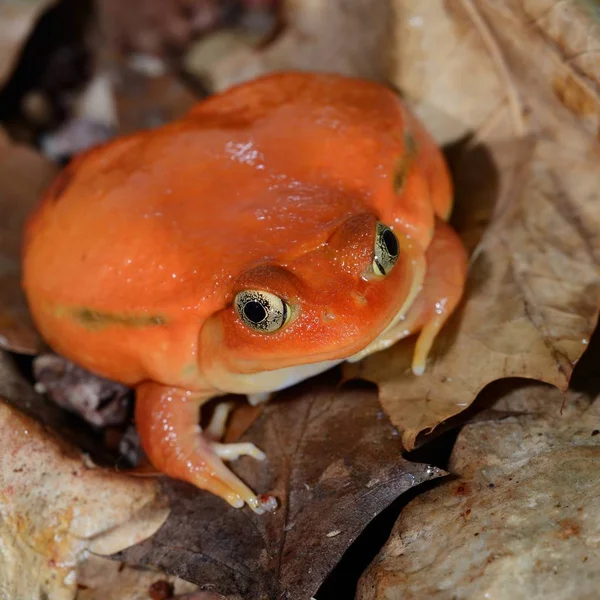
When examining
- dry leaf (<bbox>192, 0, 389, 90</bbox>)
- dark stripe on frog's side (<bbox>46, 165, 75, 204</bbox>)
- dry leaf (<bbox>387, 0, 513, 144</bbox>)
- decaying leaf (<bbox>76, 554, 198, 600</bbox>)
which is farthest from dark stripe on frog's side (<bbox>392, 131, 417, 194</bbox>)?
decaying leaf (<bbox>76, 554, 198, 600</bbox>)

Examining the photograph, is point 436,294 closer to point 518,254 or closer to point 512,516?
point 518,254

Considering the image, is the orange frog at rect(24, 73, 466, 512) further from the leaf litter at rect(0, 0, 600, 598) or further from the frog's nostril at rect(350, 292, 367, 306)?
the leaf litter at rect(0, 0, 600, 598)

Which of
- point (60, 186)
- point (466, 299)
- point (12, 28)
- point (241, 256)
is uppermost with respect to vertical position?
point (12, 28)

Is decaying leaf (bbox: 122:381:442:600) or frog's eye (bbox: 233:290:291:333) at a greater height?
frog's eye (bbox: 233:290:291:333)

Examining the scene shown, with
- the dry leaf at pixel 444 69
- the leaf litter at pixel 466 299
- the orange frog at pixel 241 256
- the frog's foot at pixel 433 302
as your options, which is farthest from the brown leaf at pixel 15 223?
the dry leaf at pixel 444 69

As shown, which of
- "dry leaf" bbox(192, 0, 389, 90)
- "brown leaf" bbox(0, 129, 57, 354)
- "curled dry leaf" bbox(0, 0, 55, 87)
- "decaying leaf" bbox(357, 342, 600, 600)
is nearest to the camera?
"decaying leaf" bbox(357, 342, 600, 600)

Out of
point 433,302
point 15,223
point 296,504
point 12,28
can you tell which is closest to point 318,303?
point 433,302
